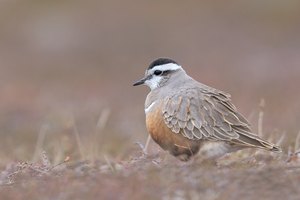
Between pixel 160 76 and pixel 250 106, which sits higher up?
pixel 160 76

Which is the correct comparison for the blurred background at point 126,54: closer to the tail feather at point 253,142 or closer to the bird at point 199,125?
the bird at point 199,125

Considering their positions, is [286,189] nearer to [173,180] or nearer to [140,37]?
[173,180]

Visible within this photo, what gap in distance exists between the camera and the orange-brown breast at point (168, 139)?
9648mm

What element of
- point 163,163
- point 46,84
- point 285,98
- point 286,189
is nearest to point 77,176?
point 163,163

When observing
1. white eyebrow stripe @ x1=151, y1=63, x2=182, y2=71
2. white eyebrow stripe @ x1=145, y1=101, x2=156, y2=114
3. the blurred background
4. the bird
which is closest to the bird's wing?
the bird

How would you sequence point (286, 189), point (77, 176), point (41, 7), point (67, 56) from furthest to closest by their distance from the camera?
point (41, 7) < point (67, 56) < point (77, 176) < point (286, 189)

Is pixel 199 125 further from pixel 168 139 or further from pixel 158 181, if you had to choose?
pixel 158 181

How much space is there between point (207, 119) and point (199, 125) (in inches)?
5.4

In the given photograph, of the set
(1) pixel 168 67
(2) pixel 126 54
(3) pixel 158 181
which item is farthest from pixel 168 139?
(2) pixel 126 54

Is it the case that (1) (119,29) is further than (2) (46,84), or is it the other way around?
(1) (119,29)

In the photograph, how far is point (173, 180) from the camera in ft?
26.3

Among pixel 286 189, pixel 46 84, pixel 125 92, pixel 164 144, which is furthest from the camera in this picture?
pixel 46 84

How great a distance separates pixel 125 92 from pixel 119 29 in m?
8.47

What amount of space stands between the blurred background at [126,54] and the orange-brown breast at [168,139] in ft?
23.7
